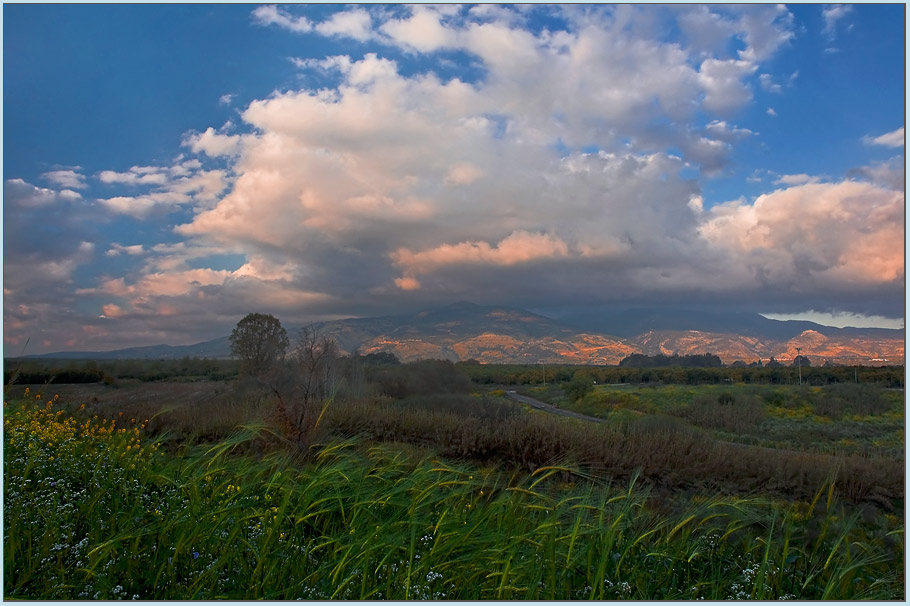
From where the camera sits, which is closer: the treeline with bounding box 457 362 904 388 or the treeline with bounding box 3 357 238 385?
the treeline with bounding box 3 357 238 385

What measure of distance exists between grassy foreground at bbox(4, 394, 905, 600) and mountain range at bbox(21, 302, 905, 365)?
261 inches

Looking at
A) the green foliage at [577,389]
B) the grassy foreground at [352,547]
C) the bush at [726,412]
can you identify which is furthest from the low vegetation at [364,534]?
the green foliage at [577,389]

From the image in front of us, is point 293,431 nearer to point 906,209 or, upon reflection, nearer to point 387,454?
point 387,454

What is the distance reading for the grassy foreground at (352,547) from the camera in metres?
2.97

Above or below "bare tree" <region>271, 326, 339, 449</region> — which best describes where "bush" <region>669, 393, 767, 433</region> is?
below

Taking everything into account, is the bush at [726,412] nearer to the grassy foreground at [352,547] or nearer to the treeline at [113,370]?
the treeline at [113,370]

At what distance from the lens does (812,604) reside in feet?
9.55

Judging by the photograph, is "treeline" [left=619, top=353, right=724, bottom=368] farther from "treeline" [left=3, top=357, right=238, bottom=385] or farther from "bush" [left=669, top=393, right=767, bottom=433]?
"treeline" [left=3, top=357, right=238, bottom=385]

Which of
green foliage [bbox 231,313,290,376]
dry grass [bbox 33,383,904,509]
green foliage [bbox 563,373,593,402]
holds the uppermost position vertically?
green foliage [bbox 231,313,290,376]

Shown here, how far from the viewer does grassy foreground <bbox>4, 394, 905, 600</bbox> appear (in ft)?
9.74

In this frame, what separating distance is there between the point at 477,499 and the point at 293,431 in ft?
12.5

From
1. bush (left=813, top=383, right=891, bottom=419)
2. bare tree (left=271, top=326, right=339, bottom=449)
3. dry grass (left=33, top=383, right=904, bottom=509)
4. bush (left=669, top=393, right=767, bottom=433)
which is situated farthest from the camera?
bush (left=813, top=383, right=891, bottom=419)

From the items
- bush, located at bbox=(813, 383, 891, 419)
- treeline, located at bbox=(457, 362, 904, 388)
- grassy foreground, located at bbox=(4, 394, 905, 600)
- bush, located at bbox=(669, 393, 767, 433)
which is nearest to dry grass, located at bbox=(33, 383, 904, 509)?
grassy foreground, located at bbox=(4, 394, 905, 600)

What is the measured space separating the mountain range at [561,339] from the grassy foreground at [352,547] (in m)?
6.64
